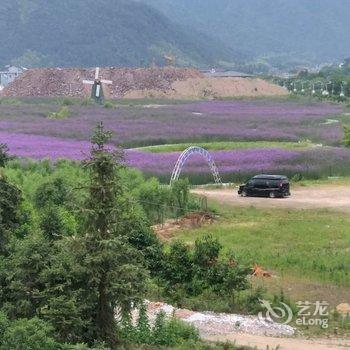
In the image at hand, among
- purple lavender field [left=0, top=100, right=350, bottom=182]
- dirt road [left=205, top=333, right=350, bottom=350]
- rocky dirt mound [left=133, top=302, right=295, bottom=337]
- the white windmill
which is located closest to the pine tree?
rocky dirt mound [left=133, top=302, right=295, bottom=337]

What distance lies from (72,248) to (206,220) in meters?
15.7

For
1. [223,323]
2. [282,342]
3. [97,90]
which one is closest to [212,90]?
[97,90]

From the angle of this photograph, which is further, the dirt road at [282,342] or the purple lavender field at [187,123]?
the purple lavender field at [187,123]

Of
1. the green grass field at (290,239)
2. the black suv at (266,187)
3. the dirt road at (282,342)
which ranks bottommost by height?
the dirt road at (282,342)

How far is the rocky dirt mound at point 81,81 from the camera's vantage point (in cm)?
10319

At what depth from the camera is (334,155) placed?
4575 cm

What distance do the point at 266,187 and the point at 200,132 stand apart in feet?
70.1

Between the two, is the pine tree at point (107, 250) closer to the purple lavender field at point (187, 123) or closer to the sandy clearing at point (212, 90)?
the purple lavender field at point (187, 123)

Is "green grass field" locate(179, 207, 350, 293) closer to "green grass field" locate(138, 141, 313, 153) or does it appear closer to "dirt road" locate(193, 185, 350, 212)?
"dirt road" locate(193, 185, 350, 212)

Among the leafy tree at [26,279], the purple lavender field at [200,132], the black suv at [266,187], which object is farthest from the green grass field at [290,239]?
the purple lavender field at [200,132]

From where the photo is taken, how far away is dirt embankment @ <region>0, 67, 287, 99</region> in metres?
103

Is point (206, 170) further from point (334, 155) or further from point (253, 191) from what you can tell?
point (334, 155)

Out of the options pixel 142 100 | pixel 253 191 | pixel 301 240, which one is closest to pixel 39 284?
pixel 301 240

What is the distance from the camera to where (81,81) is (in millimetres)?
104500
